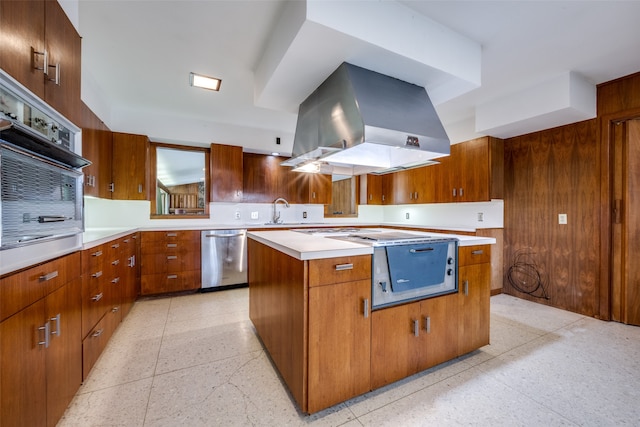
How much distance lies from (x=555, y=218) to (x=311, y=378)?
136 inches

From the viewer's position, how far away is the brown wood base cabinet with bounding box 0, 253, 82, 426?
3.07 ft

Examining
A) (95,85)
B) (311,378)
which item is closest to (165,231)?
(95,85)

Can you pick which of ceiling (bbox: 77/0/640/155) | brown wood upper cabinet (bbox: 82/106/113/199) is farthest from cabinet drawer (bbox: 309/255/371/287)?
brown wood upper cabinet (bbox: 82/106/113/199)

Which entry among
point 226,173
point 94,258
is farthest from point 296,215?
point 94,258

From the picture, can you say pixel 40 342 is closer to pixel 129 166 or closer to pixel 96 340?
pixel 96 340

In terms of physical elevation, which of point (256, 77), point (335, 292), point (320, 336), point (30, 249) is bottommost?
point (320, 336)

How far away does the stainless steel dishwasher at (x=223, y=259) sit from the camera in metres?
3.57

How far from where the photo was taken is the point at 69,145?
Answer: 5.24ft

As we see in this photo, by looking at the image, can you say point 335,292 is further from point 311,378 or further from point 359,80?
point 359,80

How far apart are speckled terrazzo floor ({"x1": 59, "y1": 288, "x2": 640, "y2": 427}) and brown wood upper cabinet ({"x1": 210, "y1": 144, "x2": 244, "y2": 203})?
2.00 m

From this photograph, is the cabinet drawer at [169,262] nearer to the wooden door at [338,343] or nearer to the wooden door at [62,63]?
the wooden door at [62,63]

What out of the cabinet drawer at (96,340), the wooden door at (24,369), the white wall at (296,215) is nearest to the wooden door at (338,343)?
the wooden door at (24,369)

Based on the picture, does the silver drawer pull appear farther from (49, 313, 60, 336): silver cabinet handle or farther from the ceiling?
the ceiling

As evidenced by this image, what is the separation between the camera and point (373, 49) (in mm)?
1710
